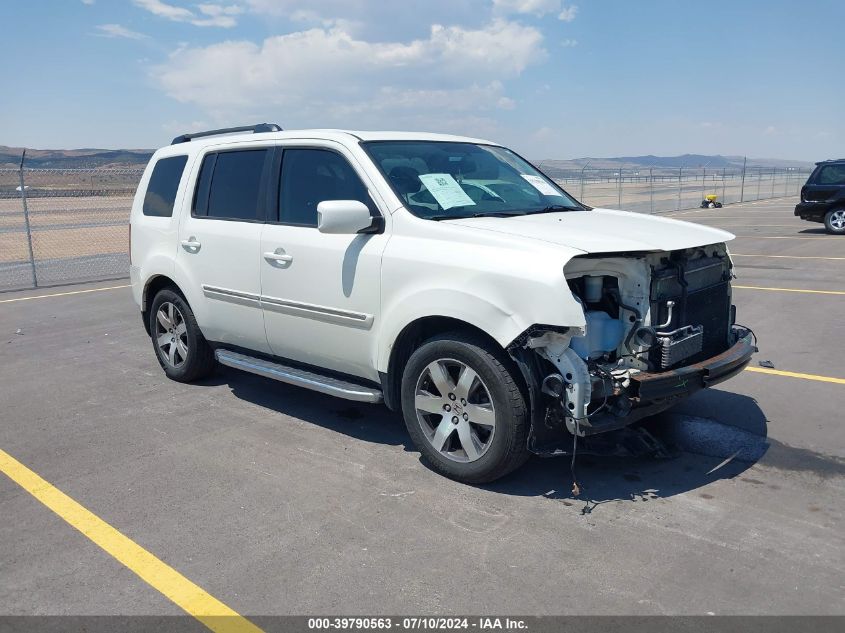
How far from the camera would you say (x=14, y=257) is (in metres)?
16.0

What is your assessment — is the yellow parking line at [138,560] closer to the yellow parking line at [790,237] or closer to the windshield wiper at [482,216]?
the windshield wiper at [482,216]

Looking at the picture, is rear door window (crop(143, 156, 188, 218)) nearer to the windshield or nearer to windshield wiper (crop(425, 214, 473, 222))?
the windshield

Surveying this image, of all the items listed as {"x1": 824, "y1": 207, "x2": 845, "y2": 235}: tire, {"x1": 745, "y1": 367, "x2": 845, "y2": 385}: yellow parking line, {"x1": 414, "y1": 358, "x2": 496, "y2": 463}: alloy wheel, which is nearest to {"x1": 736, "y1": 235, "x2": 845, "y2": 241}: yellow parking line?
{"x1": 824, "y1": 207, "x2": 845, "y2": 235}: tire

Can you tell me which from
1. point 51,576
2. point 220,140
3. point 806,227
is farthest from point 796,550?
point 806,227

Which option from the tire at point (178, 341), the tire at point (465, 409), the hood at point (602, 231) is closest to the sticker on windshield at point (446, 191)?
the hood at point (602, 231)

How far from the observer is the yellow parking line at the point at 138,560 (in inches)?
120

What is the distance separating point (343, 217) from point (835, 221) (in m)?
16.9

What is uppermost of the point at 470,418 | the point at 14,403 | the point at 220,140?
the point at 220,140

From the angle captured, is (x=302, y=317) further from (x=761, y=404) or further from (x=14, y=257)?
(x=14, y=257)

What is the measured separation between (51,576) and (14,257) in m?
14.7

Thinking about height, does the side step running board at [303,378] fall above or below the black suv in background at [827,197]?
below

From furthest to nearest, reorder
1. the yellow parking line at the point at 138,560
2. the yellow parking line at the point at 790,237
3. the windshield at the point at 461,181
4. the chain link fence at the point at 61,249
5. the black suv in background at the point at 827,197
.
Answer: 1. the black suv in background at the point at 827,197
2. the yellow parking line at the point at 790,237
3. the chain link fence at the point at 61,249
4. the windshield at the point at 461,181
5. the yellow parking line at the point at 138,560

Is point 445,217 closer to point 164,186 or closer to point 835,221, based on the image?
point 164,186

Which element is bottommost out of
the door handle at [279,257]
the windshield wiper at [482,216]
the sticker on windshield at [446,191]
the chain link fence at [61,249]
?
the chain link fence at [61,249]
